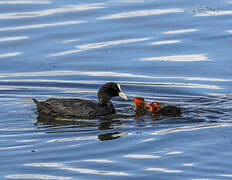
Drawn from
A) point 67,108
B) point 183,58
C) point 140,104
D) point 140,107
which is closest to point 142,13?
point 183,58

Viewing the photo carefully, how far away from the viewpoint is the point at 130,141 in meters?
11.7

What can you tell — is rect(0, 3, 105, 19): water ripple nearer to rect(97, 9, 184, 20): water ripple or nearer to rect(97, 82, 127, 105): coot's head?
rect(97, 9, 184, 20): water ripple

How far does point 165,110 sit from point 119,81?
323cm

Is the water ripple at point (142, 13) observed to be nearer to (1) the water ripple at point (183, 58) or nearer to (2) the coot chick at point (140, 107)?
(1) the water ripple at point (183, 58)

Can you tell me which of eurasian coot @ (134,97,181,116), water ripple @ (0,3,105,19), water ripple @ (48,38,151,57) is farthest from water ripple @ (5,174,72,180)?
water ripple @ (0,3,105,19)

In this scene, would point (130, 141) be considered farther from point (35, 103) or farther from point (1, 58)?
point (1, 58)

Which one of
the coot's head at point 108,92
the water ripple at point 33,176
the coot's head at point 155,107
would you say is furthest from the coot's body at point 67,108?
the water ripple at point 33,176

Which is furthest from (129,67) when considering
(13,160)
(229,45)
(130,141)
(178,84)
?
(13,160)

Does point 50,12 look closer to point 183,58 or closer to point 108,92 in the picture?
point 183,58

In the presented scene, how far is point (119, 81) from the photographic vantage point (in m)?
16.4

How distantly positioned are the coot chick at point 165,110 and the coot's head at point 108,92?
3.42 ft

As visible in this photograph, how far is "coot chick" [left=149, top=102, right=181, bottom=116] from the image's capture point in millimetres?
13305

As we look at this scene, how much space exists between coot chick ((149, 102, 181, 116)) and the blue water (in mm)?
135

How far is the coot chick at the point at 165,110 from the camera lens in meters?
13.3
